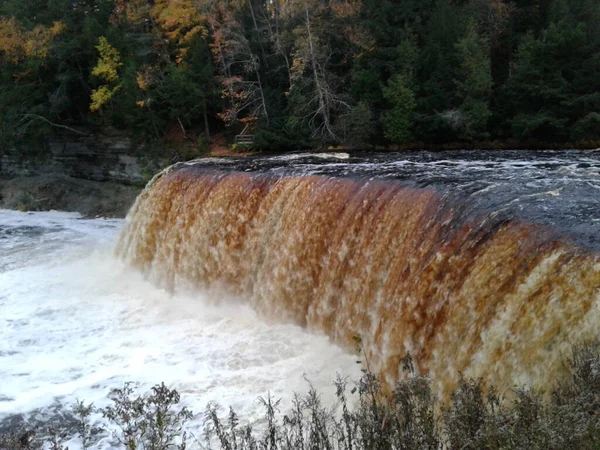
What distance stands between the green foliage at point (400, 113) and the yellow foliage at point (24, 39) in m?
15.3

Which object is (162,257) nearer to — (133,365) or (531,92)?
(133,365)

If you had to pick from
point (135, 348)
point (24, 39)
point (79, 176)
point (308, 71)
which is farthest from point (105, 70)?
point (135, 348)

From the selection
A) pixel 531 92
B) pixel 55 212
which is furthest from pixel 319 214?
pixel 55 212

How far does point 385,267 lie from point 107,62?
2012 centimetres

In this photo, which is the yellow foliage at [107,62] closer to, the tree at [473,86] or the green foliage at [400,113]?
the green foliage at [400,113]

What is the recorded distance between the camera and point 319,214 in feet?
27.5

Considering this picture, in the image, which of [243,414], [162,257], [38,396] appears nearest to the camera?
[243,414]

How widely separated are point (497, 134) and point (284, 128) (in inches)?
282

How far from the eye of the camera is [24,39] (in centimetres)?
2394

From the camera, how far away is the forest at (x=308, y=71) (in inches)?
617

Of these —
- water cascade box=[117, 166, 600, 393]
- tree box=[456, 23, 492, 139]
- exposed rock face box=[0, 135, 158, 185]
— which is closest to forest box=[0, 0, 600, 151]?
tree box=[456, 23, 492, 139]

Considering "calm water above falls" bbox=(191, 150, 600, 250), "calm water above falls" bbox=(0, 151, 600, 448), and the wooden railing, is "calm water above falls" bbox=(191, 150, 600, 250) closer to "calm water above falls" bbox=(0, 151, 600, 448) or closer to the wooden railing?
"calm water above falls" bbox=(0, 151, 600, 448)

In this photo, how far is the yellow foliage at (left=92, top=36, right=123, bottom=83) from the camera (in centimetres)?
2283

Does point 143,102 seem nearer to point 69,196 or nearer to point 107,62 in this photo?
point 107,62
